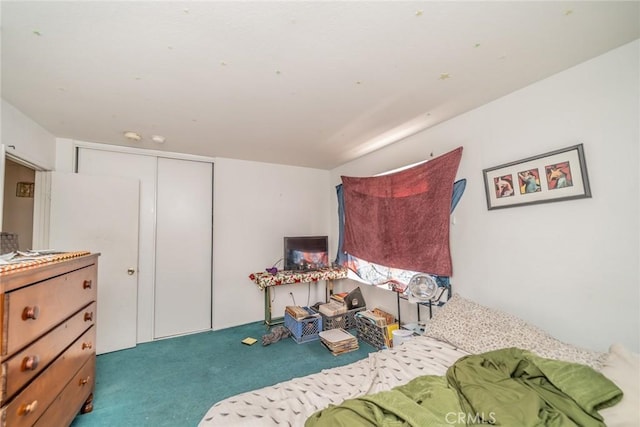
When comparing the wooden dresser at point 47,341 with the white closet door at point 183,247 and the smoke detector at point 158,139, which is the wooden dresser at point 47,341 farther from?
the smoke detector at point 158,139

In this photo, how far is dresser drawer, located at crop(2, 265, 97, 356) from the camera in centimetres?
108

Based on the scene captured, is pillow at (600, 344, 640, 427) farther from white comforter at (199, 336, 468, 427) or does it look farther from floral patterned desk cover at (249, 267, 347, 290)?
floral patterned desk cover at (249, 267, 347, 290)

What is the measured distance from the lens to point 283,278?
3314mm

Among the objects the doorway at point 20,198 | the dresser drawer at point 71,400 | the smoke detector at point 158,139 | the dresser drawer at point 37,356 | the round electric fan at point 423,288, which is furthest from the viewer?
the doorway at point 20,198

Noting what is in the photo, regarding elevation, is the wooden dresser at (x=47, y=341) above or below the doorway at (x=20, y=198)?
below

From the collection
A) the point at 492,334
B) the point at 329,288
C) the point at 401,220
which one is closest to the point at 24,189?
the point at 329,288

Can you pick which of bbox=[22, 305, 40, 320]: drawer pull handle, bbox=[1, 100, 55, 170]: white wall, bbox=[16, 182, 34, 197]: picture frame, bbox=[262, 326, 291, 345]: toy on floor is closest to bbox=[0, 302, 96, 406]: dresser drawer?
bbox=[22, 305, 40, 320]: drawer pull handle

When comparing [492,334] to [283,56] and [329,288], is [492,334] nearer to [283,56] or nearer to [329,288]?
[283,56]

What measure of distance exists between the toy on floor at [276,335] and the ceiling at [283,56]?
8.00 feet

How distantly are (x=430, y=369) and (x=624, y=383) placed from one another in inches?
31.4

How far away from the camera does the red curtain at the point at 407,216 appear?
93.3 inches

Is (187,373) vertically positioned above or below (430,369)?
below

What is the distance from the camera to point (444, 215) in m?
2.36

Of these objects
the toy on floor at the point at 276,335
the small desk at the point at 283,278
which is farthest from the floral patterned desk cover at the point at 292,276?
the toy on floor at the point at 276,335
